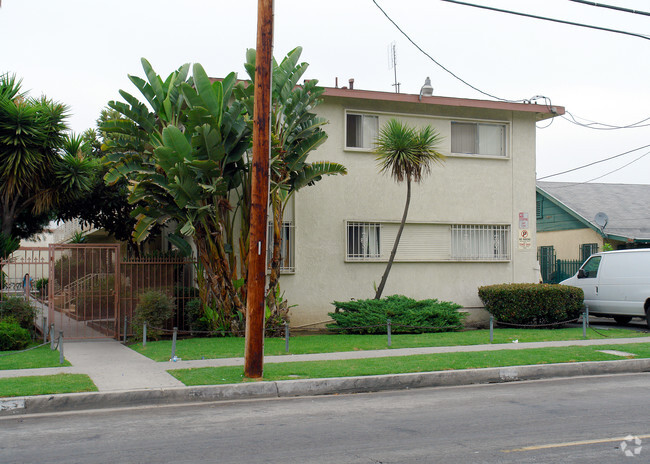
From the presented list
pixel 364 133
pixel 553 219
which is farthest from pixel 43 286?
pixel 553 219

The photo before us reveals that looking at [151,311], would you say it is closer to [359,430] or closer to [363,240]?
[363,240]

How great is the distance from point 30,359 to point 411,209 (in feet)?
34.7

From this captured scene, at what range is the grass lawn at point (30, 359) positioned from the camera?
38.2 ft

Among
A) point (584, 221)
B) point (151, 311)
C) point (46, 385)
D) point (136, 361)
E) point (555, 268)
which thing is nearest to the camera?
point (46, 385)

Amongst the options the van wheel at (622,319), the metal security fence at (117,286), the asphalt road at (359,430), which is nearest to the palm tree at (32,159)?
the metal security fence at (117,286)

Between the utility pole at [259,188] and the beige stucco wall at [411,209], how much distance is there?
23.0 feet

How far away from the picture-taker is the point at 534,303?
17.6 meters

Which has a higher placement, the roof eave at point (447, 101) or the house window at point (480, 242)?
the roof eave at point (447, 101)

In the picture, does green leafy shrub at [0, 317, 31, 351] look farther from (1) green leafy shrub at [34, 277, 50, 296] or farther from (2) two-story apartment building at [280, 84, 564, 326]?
(2) two-story apartment building at [280, 84, 564, 326]

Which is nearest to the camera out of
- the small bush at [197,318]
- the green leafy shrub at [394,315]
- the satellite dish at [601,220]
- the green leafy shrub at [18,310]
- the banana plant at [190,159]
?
the banana plant at [190,159]

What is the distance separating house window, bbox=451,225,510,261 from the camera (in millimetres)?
19203

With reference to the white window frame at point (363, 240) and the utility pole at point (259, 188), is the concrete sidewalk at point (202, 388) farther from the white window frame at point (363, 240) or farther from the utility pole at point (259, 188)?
the white window frame at point (363, 240)

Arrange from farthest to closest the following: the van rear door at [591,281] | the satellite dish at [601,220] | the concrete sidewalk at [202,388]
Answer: the satellite dish at [601,220] → the van rear door at [591,281] → the concrete sidewalk at [202,388]

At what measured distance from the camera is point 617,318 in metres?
19.7
